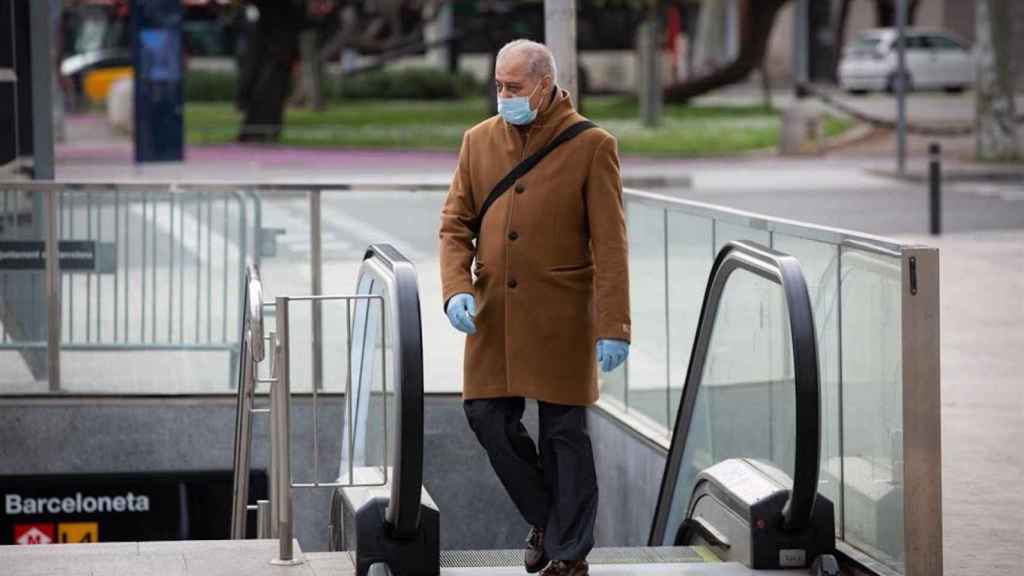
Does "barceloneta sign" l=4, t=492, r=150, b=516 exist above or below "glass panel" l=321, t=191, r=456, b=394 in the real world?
below

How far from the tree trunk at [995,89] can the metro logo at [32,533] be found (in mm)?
22206

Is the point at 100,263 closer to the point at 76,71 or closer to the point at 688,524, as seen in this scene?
the point at 688,524

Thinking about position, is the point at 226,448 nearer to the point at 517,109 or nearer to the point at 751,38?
the point at 517,109

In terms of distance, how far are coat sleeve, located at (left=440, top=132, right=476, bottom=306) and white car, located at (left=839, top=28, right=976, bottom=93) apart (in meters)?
39.2

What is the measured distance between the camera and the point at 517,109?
19.4ft

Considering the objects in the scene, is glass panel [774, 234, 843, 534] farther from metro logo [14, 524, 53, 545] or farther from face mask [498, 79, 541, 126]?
metro logo [14, 524, 53, 545]

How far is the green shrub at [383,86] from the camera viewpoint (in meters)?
50.6

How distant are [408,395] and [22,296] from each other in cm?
587

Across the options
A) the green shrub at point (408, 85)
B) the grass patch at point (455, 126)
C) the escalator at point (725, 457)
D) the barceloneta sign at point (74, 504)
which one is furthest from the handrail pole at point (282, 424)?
the green shrub at point (408, 85)

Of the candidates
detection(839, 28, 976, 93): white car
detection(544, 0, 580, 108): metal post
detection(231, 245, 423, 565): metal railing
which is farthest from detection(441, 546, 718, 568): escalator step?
detection(839, 28, 976, 93): white car

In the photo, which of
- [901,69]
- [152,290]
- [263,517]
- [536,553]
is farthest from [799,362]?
[901,69]

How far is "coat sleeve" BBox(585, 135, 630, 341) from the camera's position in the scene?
5.90 meters

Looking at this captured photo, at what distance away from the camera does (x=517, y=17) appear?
3297 cm

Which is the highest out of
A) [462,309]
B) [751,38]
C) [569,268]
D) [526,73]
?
[751,38]
